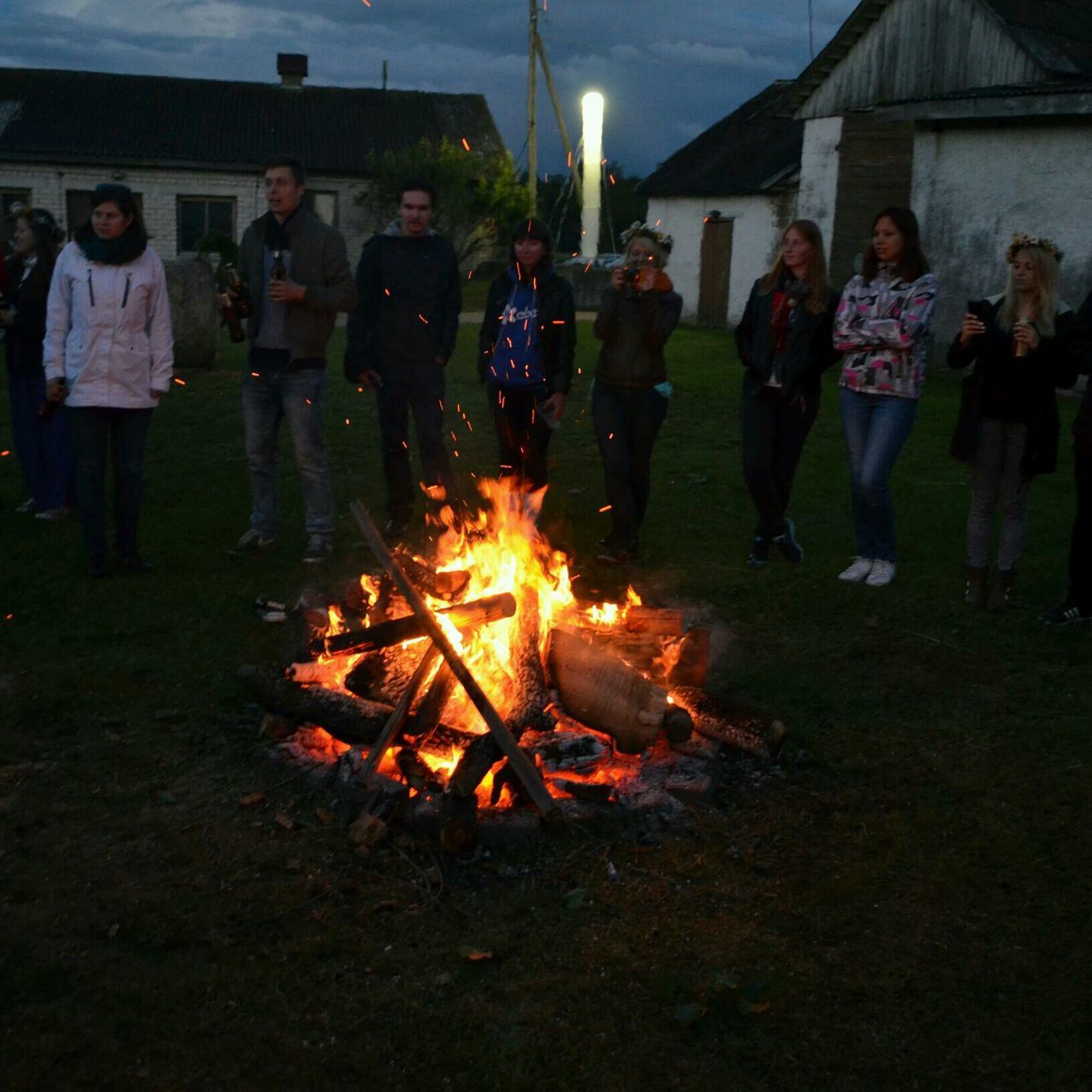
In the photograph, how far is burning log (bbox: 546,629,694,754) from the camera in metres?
4.66

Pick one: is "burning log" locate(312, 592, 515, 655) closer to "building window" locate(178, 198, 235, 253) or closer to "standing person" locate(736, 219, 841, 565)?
"standing person" locate(736, 219, 841, 565)

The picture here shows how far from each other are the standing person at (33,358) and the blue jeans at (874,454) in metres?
4.94

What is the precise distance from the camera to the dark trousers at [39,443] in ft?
26.3

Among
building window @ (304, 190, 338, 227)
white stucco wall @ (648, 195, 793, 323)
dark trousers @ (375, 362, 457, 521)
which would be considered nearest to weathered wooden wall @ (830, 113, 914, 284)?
white stucco wall @ (648, 195, 793, 323)

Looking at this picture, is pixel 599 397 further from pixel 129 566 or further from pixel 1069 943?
pixel 1069 943

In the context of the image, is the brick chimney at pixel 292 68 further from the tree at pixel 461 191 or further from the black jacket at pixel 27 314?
the black jacket at pixel 27 314

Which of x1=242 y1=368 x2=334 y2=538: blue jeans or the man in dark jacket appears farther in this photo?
x1=242 y1=368 x2=334 y2=538: blue jeans

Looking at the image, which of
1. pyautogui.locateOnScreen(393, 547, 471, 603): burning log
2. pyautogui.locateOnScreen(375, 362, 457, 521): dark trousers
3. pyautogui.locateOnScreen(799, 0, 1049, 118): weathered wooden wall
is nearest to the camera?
pyautogui.locateOnScreen(393, 547, 471, 603): burning log

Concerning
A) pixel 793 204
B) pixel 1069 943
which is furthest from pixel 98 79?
pixel 1069 943

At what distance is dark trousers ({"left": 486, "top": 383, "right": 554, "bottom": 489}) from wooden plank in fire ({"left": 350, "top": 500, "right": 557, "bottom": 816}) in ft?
9.47

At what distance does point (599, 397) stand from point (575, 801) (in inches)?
143

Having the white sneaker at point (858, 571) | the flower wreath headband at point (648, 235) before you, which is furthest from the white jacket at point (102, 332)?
the white sneaker at point (858, 571)

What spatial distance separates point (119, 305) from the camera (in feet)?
22.1

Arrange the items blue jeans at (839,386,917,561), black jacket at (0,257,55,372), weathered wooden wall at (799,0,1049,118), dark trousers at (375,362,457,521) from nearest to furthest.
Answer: blue jeans at (839,386,917,561), dark trousers at (375,362,457,521), black jacket at (0,257,55,372), weathered wooden wall at (799,0,1049,118)
